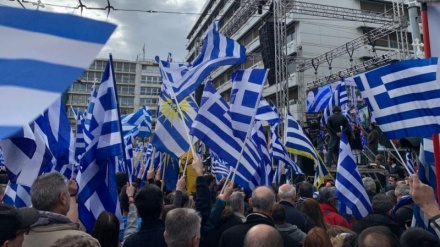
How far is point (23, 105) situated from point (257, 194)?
2.24 metres

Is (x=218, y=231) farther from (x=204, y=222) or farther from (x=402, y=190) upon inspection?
(x=402, y=190)

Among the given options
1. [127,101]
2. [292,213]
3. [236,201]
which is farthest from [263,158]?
[127,101]

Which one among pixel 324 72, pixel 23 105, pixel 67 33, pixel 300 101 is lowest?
pixel 23 105

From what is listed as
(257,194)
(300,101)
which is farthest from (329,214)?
(300,101)

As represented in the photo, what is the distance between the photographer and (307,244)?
2.71 meters

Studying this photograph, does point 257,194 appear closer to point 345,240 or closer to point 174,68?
point 345,240

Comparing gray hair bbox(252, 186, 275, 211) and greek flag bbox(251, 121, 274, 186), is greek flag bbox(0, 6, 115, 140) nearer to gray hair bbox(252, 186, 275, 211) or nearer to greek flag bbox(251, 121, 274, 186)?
gray hair bbox(252, 186, 275, 211)

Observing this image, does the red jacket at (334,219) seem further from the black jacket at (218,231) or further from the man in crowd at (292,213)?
the black jacket at (218,231)

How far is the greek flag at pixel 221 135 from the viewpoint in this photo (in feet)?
16.5

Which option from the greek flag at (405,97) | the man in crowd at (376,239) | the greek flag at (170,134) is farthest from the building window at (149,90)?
the man in crowd at (376,239)

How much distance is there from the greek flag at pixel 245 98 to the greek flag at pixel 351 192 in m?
1.44

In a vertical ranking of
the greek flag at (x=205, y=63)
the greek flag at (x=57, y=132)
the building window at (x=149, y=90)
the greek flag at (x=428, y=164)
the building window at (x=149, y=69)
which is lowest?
the greek flag at (x=428, y=164)

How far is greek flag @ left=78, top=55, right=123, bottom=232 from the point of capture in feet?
12.8

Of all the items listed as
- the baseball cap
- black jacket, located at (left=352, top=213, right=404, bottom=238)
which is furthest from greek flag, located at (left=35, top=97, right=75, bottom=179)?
black jacket, located at (left=352, top=213, right=404, bottom=238)
